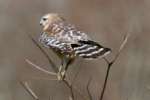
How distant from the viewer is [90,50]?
203 inches

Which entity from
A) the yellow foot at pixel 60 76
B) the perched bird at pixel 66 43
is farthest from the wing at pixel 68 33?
the yellow foot at pixel 60 76

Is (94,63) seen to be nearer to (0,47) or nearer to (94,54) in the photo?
(0,47)

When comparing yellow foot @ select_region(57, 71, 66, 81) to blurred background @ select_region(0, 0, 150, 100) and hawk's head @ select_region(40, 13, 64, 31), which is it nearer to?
hawk's head @ select_region(40, 13, 64, 31)

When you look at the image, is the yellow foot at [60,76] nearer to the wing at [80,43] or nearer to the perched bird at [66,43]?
the perched bird at [66,43]

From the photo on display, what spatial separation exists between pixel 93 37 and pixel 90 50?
3874 millimetres

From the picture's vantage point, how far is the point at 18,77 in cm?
867

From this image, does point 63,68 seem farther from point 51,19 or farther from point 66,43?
point 51,19

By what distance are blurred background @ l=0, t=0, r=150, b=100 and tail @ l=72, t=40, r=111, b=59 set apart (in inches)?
41.9

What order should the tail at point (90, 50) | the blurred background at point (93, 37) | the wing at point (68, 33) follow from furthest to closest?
the blurred background at point (93, 37) < the wing at point (68, 33) < the tail at point (90, 50)

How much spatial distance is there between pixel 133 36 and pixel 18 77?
127cm

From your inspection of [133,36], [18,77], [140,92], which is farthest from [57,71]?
[18,77]

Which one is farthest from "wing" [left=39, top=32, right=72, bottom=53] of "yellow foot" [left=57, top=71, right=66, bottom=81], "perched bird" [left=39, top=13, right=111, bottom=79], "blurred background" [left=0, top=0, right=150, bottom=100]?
"blurred background" [left=0, top=0, right=150, bottom=100]

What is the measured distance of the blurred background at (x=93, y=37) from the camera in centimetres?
728

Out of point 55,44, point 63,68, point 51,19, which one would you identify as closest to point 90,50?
point 63,68
